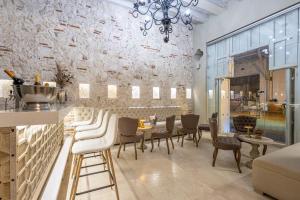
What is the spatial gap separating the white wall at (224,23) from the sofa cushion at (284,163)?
155 inches

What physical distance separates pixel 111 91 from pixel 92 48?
4.90ft

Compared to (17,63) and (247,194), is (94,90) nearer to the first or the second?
(17,63)

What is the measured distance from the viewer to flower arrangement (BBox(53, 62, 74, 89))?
4758 millimetres

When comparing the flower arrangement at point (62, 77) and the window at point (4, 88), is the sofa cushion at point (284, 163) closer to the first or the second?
the flower arrangement at point (62, 77)

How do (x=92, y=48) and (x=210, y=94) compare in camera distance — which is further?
(x=210, y=94)

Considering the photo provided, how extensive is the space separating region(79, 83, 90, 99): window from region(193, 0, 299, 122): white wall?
4519 mm

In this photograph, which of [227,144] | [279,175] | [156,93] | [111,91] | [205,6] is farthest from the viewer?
[156,93]

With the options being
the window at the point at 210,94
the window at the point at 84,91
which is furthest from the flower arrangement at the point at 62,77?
the window at the point at 210,94

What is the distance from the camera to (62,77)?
480cm

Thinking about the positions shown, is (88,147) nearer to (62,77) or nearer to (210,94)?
(62,77)

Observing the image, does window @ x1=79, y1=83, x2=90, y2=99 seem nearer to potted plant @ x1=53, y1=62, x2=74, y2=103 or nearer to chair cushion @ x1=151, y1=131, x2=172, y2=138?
potted plant @ x1=53, y1=62, x2=74, y2=103

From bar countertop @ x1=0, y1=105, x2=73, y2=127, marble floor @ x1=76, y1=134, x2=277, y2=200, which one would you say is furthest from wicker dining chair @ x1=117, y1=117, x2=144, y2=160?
bar countertop @ x1=0, y1=105, x2=73, y2=127

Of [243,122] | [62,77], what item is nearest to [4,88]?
[62,77]

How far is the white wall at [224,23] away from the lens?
467 cm
